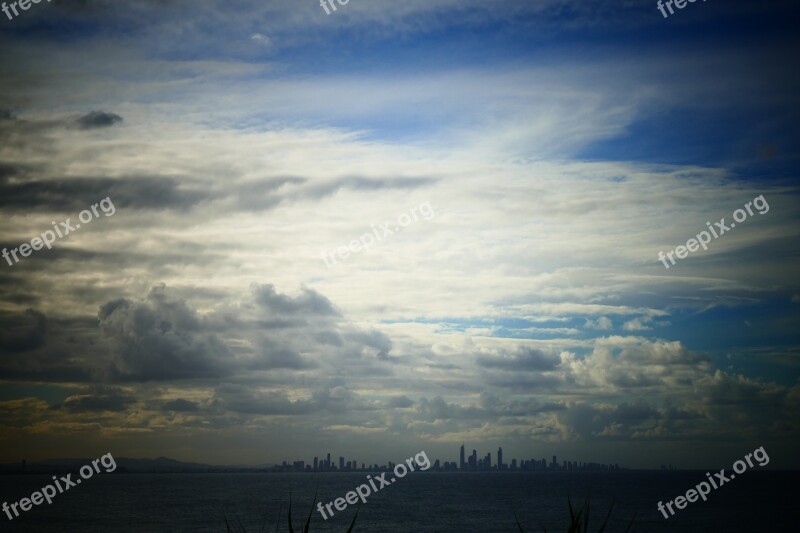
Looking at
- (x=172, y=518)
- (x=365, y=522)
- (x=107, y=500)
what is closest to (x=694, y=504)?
(x=365, y=522)

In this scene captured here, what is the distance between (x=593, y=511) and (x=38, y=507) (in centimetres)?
10308

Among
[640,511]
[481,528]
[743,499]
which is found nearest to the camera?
[481,528]

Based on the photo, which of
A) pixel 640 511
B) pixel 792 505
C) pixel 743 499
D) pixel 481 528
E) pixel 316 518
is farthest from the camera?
pixel 743 499

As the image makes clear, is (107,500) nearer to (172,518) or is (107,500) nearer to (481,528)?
(172,518)

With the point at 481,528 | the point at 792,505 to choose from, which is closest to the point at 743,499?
the point at 792,505

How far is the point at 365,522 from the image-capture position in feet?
314

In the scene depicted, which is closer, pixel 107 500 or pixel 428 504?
pixel 428 504

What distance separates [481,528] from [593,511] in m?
37.8

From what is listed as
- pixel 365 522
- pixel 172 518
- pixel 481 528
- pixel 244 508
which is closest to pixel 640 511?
pixel 481 528

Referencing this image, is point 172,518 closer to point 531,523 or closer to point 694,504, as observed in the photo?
point 531,523

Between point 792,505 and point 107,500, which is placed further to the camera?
point 107,500

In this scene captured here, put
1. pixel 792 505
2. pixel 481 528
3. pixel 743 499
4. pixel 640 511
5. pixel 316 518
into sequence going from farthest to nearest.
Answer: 1. pixel 743 499
2. pixel 792 505
3. pixel 640 511
4. pixel 316 518
5. pixel 481 528

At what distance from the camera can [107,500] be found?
490 feet

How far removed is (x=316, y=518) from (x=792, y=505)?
90646mm
